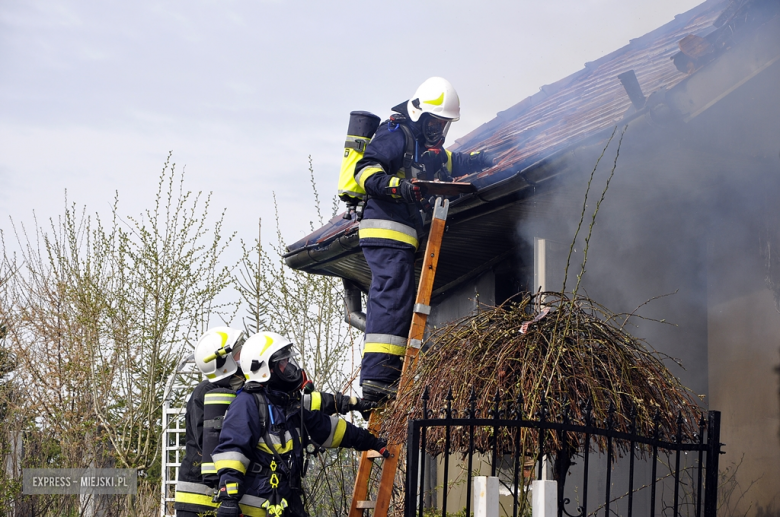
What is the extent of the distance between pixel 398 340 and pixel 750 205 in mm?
2690

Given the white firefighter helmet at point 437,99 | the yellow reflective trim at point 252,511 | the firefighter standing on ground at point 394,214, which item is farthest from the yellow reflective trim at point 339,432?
the white firefighter helmet at point 437,99

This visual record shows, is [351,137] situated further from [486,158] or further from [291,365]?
[291,365]

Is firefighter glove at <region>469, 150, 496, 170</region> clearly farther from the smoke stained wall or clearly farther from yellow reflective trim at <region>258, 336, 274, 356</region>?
yellow reflective trim at <region>258, 336, 274, 356</region>

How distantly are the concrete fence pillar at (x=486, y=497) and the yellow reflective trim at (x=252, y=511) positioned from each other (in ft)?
5.40

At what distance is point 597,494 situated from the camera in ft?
18.8

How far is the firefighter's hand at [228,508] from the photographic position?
458 cm

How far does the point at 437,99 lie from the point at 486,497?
3.01 meters

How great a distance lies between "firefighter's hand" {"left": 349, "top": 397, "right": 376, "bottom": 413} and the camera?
5.48 m

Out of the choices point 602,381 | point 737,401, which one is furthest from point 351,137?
point 737,401

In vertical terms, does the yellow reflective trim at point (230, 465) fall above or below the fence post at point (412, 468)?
below

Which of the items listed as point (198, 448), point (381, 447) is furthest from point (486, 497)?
point (198, 448)

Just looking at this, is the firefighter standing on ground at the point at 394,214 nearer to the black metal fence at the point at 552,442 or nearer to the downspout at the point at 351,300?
the black metal fence at the point at 552,442

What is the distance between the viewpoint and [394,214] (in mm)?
5777

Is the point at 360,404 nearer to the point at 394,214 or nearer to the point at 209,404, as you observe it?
the point at 209,404
